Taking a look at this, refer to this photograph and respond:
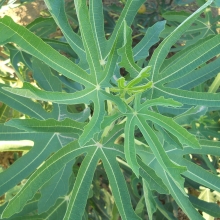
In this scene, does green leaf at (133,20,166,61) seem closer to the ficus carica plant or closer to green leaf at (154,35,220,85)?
the ficus carica plant

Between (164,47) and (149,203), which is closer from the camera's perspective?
(164,47)

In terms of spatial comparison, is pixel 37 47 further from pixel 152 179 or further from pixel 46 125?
pixel 152 179

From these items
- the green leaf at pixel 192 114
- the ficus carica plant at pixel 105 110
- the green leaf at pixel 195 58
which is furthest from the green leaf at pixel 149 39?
the green leaf at pixel 192 114

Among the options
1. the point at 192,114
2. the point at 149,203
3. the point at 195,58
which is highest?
the point at 195,58

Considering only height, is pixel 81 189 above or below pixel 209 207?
above

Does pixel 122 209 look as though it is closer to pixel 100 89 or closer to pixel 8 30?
pixel 100 89

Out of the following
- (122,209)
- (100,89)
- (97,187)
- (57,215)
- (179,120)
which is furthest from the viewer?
(97,187)

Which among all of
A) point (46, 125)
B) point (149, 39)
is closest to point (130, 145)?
point (46, 125)

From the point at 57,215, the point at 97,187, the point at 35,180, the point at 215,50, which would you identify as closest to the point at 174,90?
the point at 215,50

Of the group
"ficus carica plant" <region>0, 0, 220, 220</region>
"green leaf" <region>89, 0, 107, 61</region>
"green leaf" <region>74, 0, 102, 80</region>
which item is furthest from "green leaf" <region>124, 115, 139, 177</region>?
"green leaf" <region>89, 0, 107, 61</region>
